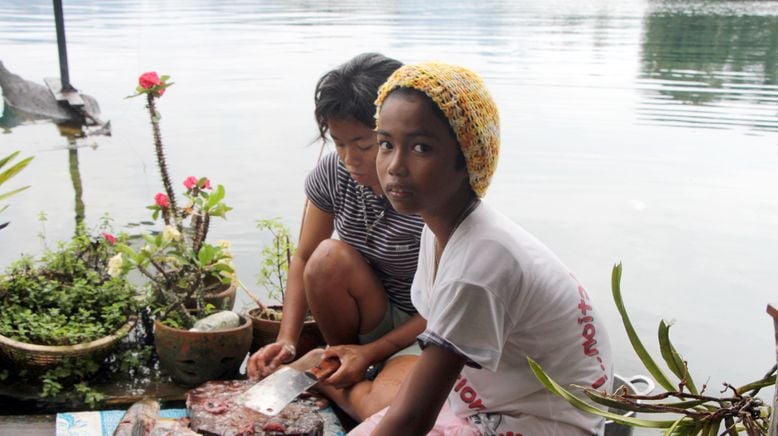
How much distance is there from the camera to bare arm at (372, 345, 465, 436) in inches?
61.3

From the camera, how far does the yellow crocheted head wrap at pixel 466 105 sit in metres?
1.54

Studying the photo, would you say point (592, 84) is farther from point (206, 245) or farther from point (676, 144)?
point (206, 245)

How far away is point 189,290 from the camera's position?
8.82 feet

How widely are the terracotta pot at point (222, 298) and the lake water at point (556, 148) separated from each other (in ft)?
2.83

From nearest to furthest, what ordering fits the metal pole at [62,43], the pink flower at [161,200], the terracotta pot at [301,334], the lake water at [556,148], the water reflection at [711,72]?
the terracotta pot at [301,334] → the pink flower at [161,200] → the lake water at [556,148] → the metal pole at [62,43] → the water reflection at [711,72]

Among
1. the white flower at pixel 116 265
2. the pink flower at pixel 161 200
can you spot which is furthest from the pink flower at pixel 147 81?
the white flower at pixel 116 265

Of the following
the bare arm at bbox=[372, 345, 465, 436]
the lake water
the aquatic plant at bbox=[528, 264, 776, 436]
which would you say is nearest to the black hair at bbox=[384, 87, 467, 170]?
the bare arm at bbox=[372, 345, 465, 436]

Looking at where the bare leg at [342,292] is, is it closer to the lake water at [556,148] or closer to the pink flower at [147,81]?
the pink flower at [147,81]

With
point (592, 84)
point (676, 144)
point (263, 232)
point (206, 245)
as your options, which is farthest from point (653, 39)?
point (206, 245)

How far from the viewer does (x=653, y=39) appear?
13797mm

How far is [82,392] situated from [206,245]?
1.90 ft

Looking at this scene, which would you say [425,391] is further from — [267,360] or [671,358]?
[267,360]

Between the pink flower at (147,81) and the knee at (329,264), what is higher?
the pink flower at (147,81)

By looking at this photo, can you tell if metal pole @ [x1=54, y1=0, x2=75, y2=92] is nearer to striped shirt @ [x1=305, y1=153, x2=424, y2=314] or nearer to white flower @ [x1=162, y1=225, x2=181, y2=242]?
white flower @ [x1=162, y1=225, x2=181, y2=242]
